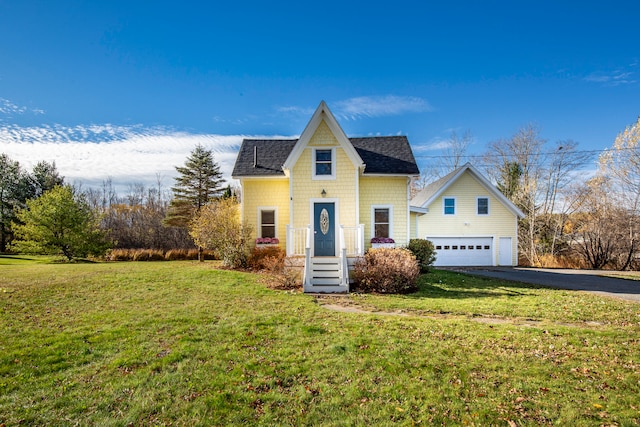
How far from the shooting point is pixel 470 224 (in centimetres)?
2288

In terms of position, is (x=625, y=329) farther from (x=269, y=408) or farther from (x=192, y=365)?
(x=192, y=365)

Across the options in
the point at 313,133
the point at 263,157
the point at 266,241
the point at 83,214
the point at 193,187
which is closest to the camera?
the point at 313,133

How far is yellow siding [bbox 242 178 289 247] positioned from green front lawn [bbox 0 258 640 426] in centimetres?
798

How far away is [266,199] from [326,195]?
3.47 m

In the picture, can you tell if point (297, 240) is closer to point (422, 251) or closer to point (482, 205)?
point (422, 251)

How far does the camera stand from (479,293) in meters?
11.5

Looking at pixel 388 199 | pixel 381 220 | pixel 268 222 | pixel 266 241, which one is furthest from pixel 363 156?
pixel 266 241

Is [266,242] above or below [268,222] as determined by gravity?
below

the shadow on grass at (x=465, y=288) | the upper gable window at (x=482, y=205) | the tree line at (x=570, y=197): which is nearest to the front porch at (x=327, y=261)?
the shadow on grass at (x=465, y=288)

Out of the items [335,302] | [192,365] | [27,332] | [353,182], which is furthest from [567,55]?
[27,332]

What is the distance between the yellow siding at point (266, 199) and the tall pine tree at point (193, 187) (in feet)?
53.3

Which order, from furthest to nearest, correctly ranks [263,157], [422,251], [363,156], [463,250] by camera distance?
[463,250] < [263,157] < [363,156] < [422,251]

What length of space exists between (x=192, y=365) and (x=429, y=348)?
12.8 ft

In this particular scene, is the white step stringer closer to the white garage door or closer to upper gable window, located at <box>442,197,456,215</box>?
the white garage door
